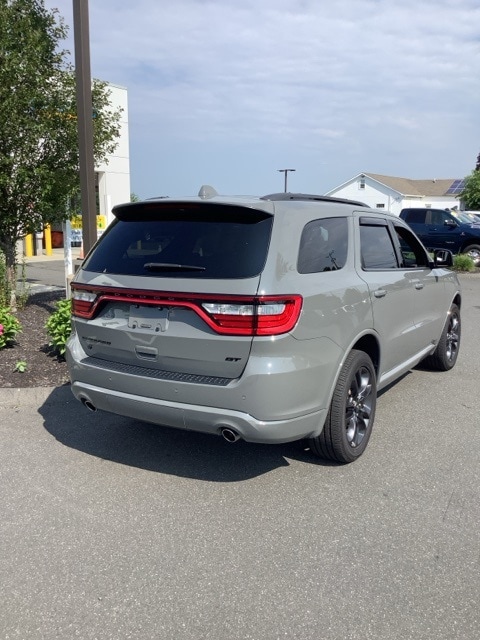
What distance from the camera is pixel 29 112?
8047 mm

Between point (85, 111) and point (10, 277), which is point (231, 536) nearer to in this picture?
point (85, 111)

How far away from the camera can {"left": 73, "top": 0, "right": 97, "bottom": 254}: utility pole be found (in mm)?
6945

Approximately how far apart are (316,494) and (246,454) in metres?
0.74

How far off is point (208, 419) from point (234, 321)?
1.98ft

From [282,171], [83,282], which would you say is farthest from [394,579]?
[282,171]

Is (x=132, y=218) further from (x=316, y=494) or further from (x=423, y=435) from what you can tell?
(x=423, y=435)

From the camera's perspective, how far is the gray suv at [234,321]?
3314mm

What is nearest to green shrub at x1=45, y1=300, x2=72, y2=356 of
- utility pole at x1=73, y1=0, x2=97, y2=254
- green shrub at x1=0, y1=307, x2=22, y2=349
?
green shrub at x1=0, y1=307, x2=22, y2=349

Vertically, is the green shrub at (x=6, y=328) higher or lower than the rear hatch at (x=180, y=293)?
lower

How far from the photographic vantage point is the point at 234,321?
130 inches

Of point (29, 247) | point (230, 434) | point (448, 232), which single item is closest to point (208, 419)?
point (230, 434)

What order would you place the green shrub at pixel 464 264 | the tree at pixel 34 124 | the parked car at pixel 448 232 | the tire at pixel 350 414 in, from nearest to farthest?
1. the tire at pixel 350 414
2. the tree at pixel 34 124
3. the green shrub at pixel 464 264
4. the parked car at pixel 448 232

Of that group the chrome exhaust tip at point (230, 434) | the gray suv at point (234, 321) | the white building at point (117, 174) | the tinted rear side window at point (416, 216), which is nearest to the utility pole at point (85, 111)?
the gray suv at point (234, 321)

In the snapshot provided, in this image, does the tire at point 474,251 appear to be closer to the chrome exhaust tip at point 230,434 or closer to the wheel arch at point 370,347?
the wheel arch at point 370,347
